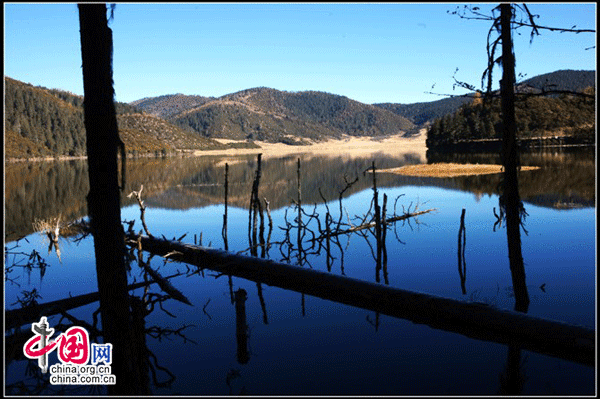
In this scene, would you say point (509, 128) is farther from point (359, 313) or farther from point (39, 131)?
point (39, 131)

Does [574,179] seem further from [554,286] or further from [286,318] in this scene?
[286,318]

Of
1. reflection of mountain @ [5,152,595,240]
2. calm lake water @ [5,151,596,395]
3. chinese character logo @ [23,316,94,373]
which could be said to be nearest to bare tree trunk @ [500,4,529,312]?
calm lake water @ [5,151,596,395]

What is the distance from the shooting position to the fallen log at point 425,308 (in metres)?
10.2

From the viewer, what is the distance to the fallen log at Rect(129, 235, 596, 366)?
10180 millimetres

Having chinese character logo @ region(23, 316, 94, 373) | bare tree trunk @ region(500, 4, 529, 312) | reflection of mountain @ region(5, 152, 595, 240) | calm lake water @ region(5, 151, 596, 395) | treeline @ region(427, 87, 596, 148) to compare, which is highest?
treeline @ region(427, 87, 596, 148)

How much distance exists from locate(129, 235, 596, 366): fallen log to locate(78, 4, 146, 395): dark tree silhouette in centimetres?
743

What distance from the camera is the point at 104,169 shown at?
23.5 ft

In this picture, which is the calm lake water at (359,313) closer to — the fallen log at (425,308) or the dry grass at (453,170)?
the fallen log at (425,308)

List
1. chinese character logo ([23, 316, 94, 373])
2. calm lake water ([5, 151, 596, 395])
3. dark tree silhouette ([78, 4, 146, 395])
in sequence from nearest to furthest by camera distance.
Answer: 1. dark tree silhouette ([78, 4, 146, 395])
2. chinese character logo ([23, 316, 94, 373])
3. calm lake water ([5, 151, 596, 395])

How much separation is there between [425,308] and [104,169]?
8.47 metres

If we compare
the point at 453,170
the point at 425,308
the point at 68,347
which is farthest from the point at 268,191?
the point at 68,347

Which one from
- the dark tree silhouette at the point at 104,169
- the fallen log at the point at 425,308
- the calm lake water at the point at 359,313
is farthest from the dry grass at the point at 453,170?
the dark tree silhouette at the point at 104,169

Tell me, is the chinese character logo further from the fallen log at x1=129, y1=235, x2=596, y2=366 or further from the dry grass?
the dry grass

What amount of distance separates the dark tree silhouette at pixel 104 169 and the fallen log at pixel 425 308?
7.43m
